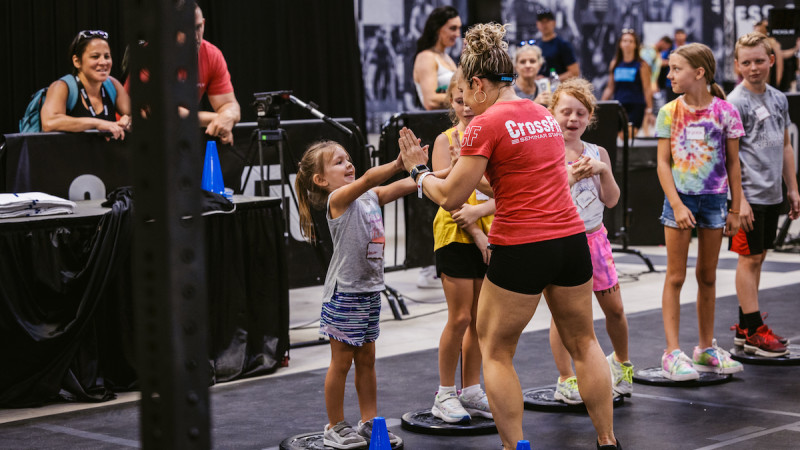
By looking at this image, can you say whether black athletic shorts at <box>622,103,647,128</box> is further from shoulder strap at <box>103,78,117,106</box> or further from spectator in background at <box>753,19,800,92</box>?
shoulder strap at <box>103,78,117,106</box>

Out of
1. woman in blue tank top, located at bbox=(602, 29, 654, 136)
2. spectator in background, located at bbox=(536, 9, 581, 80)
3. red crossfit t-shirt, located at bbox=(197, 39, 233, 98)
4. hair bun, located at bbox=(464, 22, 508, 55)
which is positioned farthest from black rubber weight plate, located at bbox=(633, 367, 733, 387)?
woman in blue tank top, located at bbox=(602, 29, 654, 136)

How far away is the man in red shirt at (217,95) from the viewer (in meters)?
6.42

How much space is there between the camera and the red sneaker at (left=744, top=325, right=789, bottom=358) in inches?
235

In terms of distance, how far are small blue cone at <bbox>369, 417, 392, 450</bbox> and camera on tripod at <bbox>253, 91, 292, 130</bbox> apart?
3.13 m

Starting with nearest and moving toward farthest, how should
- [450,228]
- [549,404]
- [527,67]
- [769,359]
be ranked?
1. [450,228]
2. [549,404]
3. [769,359]
4. [527,67]

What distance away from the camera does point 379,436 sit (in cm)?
382

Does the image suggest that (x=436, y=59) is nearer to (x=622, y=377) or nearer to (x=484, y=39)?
(x=622, y=377)

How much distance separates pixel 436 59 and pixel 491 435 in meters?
4.92

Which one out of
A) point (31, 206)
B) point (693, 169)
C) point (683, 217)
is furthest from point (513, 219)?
point (31, 206)

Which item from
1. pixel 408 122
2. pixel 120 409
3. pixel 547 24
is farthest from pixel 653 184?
pixel 120 409

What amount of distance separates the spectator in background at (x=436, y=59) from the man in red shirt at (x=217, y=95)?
8.26 ft

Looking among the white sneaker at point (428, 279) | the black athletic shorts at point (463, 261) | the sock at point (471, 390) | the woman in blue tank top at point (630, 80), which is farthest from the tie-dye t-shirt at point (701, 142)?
the woman in blue tank top at point (630, 80)

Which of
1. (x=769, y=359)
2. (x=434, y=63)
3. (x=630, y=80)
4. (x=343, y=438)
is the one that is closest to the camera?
(x=343, y=438)

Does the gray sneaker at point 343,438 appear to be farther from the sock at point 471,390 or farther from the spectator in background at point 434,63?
the spectator in background at point 434,63
